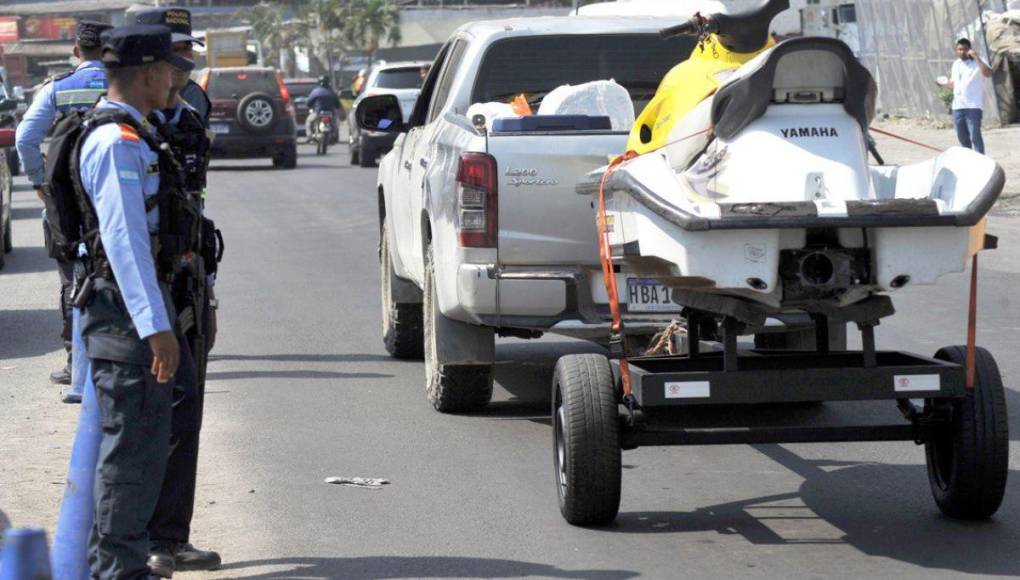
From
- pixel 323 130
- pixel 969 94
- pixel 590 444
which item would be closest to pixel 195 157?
pixel 590 444

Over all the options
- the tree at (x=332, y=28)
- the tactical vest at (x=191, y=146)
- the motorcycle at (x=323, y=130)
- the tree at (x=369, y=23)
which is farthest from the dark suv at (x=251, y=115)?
the tree at (x=369, y=23)

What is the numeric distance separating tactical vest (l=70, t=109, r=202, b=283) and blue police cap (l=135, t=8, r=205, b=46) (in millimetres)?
1603

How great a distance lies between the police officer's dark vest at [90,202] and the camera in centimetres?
505

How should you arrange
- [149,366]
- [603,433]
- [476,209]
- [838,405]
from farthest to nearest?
[838,405], [476,209], [603,433], [149,366]

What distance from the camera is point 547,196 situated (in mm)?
7965

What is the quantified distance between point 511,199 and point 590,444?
1.97m

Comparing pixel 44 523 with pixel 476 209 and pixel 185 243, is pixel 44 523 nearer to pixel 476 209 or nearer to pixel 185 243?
pixel 185 243

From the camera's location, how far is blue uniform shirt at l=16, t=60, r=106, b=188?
8766mm

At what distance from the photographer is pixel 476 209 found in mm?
7953

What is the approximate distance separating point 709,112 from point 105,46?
2341mm

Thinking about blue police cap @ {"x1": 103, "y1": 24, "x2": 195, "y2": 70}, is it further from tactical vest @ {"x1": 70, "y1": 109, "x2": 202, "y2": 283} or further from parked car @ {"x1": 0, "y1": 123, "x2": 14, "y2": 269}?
parked car @ {"x1": 0, "y1": 123, "x2": 14, "y2": 269}

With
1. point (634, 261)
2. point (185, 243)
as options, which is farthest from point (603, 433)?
point (185, 243)

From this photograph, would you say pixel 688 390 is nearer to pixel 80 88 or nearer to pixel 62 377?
pixel 80 88

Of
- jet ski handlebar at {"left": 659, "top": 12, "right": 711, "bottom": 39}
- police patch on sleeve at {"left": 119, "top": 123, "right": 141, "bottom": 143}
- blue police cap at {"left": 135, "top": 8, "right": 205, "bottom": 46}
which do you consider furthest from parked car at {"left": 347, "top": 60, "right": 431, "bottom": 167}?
police patch on sleeve at {"left": 119, "top": 123, "right": 141, "bottom": 143}
